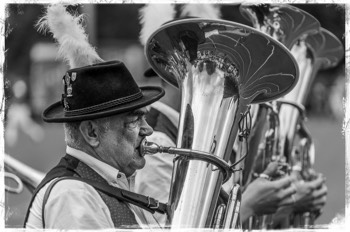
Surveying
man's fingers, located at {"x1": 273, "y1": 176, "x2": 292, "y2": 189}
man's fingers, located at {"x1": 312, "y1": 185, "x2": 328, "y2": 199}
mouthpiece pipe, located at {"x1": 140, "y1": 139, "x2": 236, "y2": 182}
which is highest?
mouthpiece pipe, located at {"x1": 140, "y1": 139, "x2": 236, "y2": 182}

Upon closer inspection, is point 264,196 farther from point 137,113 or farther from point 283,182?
point 137,113

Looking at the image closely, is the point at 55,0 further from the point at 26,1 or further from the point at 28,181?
the point at 28,181

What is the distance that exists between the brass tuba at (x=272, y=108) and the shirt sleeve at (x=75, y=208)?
1561 mm

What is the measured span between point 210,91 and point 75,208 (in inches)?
29.0

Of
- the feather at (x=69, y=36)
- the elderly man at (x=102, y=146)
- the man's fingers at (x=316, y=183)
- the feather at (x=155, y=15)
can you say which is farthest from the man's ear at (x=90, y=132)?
Result: the man's fingers at (x=316, y=183)

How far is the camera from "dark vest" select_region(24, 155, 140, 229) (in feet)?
8.96

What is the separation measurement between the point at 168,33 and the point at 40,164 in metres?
4.59

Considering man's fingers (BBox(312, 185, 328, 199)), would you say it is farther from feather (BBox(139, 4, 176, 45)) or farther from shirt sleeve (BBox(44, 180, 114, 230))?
shirt sleeve (BBox(44, 180, 114, 230))

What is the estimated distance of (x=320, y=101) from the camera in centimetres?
993

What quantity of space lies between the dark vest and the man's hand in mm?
1171

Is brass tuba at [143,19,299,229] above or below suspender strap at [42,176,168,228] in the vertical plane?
above

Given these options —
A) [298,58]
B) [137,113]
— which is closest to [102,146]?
[137,113]

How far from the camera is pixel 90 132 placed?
285 centimetres

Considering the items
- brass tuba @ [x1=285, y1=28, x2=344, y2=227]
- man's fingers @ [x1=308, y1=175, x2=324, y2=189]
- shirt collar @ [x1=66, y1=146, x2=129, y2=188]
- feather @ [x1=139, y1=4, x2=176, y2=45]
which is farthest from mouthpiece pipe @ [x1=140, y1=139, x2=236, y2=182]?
man's fingers @ [x1=308, y1=175, x2=324, y2=189]
